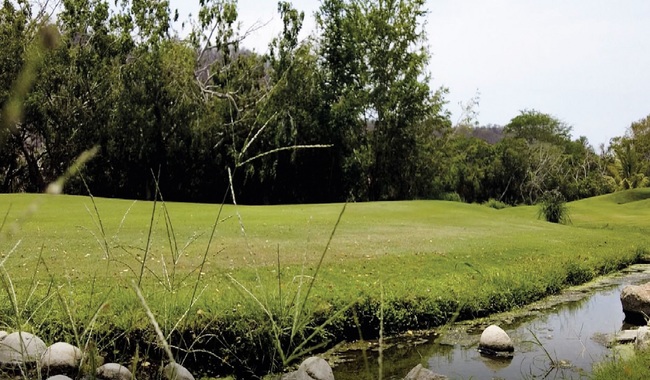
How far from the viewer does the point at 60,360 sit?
211 inches

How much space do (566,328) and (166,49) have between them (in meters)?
27.8

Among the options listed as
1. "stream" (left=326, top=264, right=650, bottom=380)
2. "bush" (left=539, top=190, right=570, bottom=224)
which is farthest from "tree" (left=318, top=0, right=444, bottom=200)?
"stream" (left=326, top=264, right=650, bottom=380)

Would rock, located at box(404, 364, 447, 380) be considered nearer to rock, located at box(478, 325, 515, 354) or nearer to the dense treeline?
rock, located at box(478, 325, 515, 354)

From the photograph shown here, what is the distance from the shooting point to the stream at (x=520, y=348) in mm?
6559

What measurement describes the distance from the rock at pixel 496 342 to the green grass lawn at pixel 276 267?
0.48 metres

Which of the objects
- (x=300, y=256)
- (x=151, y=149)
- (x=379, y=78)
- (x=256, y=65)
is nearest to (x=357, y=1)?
(x=379, y=78)

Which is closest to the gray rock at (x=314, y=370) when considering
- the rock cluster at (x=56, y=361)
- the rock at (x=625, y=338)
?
the rock cluster at (x=56, y=361)

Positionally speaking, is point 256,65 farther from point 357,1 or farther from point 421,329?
point 421,329

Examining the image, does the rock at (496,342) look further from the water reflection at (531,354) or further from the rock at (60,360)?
the rock at (60,360)

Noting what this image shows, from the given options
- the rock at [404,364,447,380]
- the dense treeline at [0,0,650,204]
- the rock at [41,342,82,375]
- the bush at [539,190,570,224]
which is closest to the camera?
the rock at [41,342,82,375]

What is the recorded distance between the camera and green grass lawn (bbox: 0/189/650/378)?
15.9 feet

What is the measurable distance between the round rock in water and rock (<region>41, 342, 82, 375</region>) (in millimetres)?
1939

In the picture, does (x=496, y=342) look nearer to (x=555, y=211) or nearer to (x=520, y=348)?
(x=520, y=348)

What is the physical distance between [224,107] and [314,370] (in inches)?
1055
